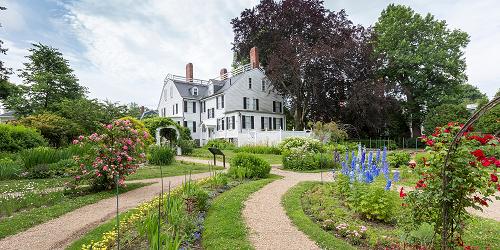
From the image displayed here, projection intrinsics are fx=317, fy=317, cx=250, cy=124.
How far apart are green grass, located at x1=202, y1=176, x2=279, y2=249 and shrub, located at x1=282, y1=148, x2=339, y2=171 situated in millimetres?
6191

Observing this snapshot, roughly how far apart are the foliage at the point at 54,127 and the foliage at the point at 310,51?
52.8ft

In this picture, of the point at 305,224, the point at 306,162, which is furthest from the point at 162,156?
the point at 305,224

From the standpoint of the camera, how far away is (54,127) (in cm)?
1909

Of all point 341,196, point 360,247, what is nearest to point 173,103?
point 341,196

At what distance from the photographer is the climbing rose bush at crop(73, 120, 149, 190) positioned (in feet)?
25.9

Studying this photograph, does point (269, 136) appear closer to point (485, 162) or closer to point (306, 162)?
point (306, 162)

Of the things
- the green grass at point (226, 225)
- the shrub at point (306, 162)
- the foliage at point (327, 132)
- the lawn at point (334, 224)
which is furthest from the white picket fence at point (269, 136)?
the green grass at point (226, 225)

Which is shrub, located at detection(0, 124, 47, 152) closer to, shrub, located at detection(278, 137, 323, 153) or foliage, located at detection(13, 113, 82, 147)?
foliage, located at detection(13, 113, 82, 147)

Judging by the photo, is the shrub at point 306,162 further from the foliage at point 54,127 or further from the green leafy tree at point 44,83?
the green leafy tree at point 44,83

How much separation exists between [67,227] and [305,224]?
3.91 m

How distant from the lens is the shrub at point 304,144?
55.4ft

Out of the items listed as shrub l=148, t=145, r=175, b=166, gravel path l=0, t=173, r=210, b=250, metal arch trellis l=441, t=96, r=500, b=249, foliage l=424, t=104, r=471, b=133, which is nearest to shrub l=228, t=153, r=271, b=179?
gravel path l=0, t=173, r=210, b=250

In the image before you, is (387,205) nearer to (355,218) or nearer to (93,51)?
(355,218)

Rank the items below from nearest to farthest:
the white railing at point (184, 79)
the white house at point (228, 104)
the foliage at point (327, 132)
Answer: the foliage at point (327, 132), the white house at point (228, 104), the white railing at point (184, 79)
